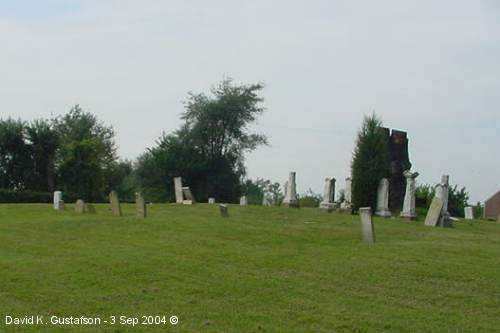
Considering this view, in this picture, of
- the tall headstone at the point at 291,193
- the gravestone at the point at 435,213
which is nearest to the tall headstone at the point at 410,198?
the gravestone at the point at 435,213

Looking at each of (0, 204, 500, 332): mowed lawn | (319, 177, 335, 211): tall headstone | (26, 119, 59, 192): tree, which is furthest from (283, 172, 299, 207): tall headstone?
(26, 119, 59, 192): tree

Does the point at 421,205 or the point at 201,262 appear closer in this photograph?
the point at 201,262

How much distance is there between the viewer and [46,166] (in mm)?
51500

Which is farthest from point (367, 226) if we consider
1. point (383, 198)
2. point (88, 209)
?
point (383, 198)

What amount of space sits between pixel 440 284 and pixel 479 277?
0.93m

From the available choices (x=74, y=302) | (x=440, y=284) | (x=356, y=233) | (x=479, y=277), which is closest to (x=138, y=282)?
(x=74, y=302)

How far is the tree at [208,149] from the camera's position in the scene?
173 ft

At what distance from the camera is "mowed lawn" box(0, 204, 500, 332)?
10.1 meters

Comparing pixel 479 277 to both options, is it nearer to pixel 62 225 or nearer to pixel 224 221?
pixel 224 221

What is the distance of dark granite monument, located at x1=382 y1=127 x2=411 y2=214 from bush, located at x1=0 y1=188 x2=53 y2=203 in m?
19.4

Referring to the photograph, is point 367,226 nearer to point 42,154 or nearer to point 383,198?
point 383,198

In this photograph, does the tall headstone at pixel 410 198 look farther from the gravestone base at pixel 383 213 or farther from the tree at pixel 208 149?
the tree at pixel 208 149

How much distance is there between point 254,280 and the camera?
39.6 feet

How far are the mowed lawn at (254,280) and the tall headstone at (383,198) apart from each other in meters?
11.7
